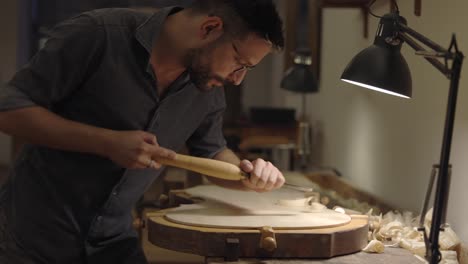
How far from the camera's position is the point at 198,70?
6.26 feet

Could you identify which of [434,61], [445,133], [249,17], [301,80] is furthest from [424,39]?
[301,80]

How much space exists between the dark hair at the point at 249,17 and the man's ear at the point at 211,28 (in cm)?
2

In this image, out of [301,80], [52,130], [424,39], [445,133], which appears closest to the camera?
[445,133]

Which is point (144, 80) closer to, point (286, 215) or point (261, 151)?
point (286, 215)

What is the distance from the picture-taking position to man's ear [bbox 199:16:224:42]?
1.87 meters

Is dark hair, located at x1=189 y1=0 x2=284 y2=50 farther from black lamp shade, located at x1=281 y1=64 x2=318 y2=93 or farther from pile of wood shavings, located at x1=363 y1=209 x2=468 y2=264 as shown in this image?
black lamp shade, located at x1=281 y1=64 x2=318 y2=93

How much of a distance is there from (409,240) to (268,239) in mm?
543

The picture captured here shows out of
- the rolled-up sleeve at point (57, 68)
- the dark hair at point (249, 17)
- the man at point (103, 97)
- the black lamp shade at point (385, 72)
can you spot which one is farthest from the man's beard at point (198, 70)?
the black lamp shade at point (385, 72)

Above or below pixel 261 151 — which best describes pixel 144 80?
above

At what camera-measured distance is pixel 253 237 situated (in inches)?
72.6

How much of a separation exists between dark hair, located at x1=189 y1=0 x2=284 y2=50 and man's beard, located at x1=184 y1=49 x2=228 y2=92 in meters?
0.11

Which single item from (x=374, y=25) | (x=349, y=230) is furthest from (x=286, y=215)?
(x=374, y=25)

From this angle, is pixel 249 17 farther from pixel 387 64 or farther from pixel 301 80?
pixel 301 80

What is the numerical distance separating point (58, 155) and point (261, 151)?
4.76 meters
